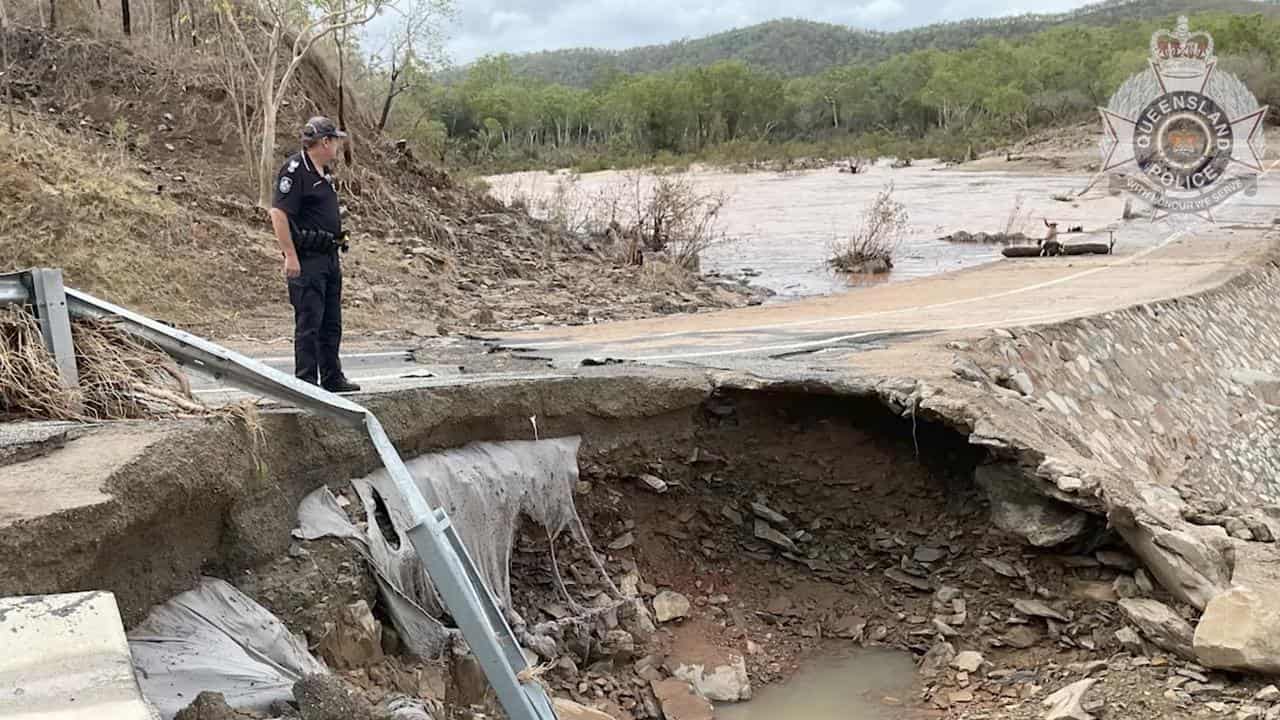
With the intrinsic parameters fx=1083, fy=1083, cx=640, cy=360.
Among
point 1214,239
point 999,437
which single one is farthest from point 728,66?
point 999,437

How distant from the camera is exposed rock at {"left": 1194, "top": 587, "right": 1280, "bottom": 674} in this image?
4594mm

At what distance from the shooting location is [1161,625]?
201 inches

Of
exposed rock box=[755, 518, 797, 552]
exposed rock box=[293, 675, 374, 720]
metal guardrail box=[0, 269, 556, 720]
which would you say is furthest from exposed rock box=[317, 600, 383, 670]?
exposed rock box=[755, 518, 797, 552]

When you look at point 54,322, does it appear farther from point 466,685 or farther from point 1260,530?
point 1260,530

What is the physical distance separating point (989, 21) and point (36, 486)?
519ft

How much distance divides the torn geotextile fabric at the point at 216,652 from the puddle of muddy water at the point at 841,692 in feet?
7.85

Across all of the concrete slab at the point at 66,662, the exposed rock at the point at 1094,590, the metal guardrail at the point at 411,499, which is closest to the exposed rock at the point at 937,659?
the exposed rock at the point at 1094,590

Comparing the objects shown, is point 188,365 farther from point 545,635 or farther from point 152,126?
point 152,126

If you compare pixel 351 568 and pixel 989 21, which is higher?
pixel 989 21

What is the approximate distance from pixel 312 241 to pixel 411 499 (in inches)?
80.7

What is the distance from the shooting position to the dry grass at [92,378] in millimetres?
4301

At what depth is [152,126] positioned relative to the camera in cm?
1387

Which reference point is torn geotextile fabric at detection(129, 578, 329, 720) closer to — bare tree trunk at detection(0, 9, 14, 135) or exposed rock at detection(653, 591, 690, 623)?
exposed rock at detection(653, 591, 690, 623)

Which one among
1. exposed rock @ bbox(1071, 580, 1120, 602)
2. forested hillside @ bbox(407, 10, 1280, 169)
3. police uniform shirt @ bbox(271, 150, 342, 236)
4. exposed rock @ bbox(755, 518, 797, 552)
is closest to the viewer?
police uniform shirt @ bbox(271, 150, 342, 236)
